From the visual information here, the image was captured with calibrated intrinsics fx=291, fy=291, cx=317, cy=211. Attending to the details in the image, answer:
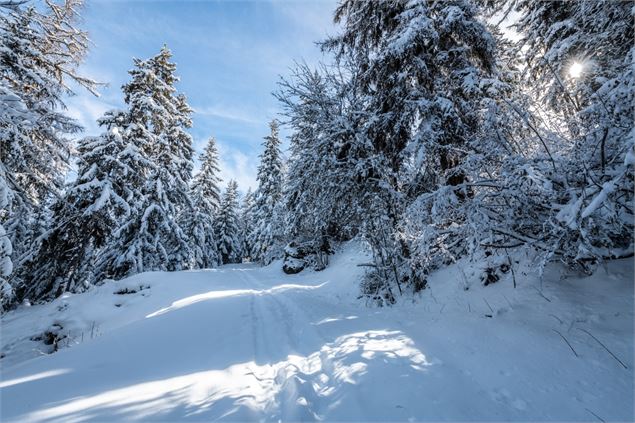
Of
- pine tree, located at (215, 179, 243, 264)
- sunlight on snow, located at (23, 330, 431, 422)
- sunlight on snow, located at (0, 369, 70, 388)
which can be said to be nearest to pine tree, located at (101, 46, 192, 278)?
sunlight on snow, located at (0, 369, 70, 388)

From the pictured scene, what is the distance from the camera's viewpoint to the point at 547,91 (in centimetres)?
657

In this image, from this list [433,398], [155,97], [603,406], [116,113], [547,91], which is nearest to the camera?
[603,406]

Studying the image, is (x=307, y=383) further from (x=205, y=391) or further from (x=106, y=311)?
(x=106, y=311)

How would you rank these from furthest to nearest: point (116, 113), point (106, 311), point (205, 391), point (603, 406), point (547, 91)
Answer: point (116, 113) < point (106, 311) < point (547, 91) < point (205, 391) < point (603, 406)

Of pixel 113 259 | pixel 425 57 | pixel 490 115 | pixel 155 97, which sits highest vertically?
pixel 155 97

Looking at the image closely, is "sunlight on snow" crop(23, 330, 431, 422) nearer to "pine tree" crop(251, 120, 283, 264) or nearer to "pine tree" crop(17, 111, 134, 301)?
"pine tree" crop(17, 111, 134, 301)

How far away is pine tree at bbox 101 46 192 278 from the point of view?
14.4 meters

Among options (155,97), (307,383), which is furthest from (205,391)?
(155,97)

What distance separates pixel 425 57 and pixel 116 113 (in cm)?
1379

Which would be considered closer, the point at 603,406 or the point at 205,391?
the point at 603,406

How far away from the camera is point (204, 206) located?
28.6 meters

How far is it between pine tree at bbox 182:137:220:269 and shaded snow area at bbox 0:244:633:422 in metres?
20.3

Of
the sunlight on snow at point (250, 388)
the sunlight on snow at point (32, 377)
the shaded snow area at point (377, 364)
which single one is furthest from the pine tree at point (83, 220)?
the sunlight on snow at point (250, 388)

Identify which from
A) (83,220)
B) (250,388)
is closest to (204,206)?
(83,220)
